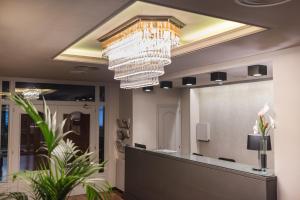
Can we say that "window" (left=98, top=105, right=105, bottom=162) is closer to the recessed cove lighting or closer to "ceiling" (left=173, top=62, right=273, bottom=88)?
"ceiling" (left=173, top=62, right=273, bottom=88)

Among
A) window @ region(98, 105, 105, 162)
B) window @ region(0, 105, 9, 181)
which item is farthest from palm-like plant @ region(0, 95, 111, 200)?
window @ region(98, 105, 105, 162)

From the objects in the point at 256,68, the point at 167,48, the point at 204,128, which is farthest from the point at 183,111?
the point at 167,48

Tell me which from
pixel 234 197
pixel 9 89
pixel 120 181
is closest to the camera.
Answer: pixel 234 197

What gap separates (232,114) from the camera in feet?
21.1

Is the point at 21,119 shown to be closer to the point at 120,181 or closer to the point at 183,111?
the point at 120,181

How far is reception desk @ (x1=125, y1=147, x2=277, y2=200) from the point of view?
362 centimetres

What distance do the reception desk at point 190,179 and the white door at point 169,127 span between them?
1.30 m

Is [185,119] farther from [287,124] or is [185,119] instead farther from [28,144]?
[287,124]

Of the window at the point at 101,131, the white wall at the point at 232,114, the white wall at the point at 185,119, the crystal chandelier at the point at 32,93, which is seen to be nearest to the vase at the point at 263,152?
the white wall at the point at 232,114

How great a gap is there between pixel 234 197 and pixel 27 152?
4.81m

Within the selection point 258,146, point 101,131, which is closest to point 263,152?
point 258,146

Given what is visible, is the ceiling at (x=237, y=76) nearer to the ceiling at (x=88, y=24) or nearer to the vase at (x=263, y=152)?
the ceiling at (x=88, y=24)

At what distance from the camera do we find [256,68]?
420cm

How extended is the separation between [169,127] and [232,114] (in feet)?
5.60
